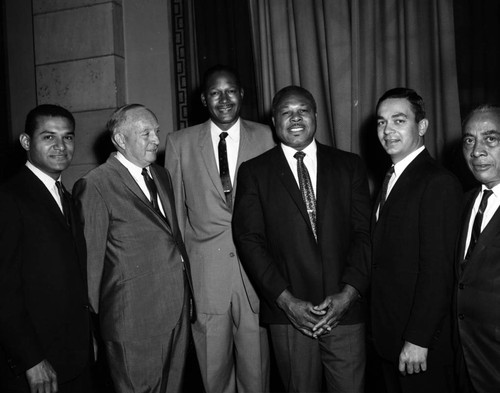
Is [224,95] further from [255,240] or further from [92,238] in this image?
[92,238]

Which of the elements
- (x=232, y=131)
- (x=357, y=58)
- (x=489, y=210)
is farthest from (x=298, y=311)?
(x=357, y=58)

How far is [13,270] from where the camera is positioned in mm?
1741

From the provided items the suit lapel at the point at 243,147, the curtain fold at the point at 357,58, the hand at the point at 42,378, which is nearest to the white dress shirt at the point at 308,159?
the suit lapel at the point at 243,147

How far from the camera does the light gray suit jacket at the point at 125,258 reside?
2086mm

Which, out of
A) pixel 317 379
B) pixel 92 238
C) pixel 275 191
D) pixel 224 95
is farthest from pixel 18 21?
pixel 317 379

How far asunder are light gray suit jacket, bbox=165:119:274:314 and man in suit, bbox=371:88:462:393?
0.76 metres

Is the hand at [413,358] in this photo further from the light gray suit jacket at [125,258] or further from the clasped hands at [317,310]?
the light gray suit jacket at [125,258]

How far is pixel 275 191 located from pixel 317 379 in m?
0.89

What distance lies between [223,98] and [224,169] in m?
0.41

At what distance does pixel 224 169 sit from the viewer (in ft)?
8.32

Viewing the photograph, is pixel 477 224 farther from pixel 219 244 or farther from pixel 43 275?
pixel 43 275

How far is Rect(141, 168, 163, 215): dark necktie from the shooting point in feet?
7.47

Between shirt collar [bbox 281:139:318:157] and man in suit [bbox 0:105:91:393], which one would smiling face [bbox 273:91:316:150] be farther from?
man in suit [bbox 0:105:91:393]

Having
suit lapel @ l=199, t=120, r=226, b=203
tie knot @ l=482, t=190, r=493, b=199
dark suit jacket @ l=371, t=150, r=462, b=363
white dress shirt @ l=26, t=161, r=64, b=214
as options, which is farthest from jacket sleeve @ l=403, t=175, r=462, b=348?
white dress shirt @ l=26, t=161, r=64, b=214
